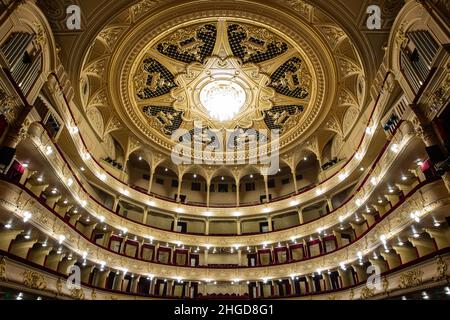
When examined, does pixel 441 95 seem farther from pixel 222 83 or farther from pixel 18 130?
pixel 18 130

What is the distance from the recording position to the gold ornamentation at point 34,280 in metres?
12.2

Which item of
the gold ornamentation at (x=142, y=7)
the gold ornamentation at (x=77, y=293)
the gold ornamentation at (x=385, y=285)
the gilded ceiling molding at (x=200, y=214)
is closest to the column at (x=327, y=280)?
the gilded ceiling molding at (x=200, y=214)

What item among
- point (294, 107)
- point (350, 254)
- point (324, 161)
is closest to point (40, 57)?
point (294, 107)

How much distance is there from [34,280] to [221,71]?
60.4 feet

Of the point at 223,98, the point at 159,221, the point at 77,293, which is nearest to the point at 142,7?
the point at 223,98

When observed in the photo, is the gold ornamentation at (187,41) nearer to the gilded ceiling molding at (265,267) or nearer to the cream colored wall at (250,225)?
the gilded ceiling molding at (265,267)

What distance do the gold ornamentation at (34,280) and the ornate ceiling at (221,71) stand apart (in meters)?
11.9

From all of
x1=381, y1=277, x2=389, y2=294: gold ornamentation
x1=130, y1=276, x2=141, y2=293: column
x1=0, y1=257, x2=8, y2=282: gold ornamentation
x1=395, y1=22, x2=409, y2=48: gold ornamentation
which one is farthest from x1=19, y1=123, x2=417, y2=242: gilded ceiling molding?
x1=0, y1=257, x2=8, y2=282: gold ornamentation

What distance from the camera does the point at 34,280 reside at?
1269 centimetres

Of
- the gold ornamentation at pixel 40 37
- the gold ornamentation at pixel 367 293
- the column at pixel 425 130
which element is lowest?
the gold ornamentation at pixel 367 293

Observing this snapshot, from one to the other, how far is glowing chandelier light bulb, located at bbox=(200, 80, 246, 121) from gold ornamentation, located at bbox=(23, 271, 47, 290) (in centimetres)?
1754

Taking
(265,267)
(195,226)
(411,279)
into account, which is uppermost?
(195,226)

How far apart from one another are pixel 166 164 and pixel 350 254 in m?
19.9

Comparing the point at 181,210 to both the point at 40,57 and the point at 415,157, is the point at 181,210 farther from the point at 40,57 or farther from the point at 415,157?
the point at 415,157
